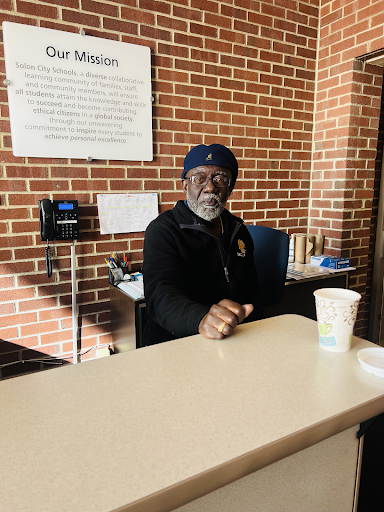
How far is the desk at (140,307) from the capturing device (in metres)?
1.88

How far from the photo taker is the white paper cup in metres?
0.82

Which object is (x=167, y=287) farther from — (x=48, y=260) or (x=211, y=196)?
(x=48, y=260)

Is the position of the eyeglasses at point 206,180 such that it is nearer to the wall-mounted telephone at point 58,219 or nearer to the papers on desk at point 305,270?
the wall-mounted telephone at point 58,219

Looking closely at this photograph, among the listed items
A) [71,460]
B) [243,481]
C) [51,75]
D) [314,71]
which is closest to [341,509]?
[243,481]

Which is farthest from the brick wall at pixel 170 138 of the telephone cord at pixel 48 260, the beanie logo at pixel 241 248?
the beanie logo at pixel 241 248

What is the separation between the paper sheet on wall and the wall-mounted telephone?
7.0 inches

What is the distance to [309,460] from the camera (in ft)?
2.50

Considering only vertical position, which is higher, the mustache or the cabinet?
the mustache

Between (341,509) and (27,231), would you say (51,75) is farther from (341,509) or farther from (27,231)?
(341,509)

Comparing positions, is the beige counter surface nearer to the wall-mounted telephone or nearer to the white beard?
the white beard

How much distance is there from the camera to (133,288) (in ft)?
6.56

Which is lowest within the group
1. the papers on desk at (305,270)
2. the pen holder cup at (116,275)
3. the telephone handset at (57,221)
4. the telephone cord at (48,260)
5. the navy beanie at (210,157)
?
the papers on desk at (305,270)

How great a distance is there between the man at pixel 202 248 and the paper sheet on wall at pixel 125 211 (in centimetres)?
64

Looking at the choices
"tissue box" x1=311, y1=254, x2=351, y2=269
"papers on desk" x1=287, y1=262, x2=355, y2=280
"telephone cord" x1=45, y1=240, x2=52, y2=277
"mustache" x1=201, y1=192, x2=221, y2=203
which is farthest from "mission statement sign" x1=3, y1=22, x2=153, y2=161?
"tissue box" x1=311, y1=254, x2=351, y2=269
